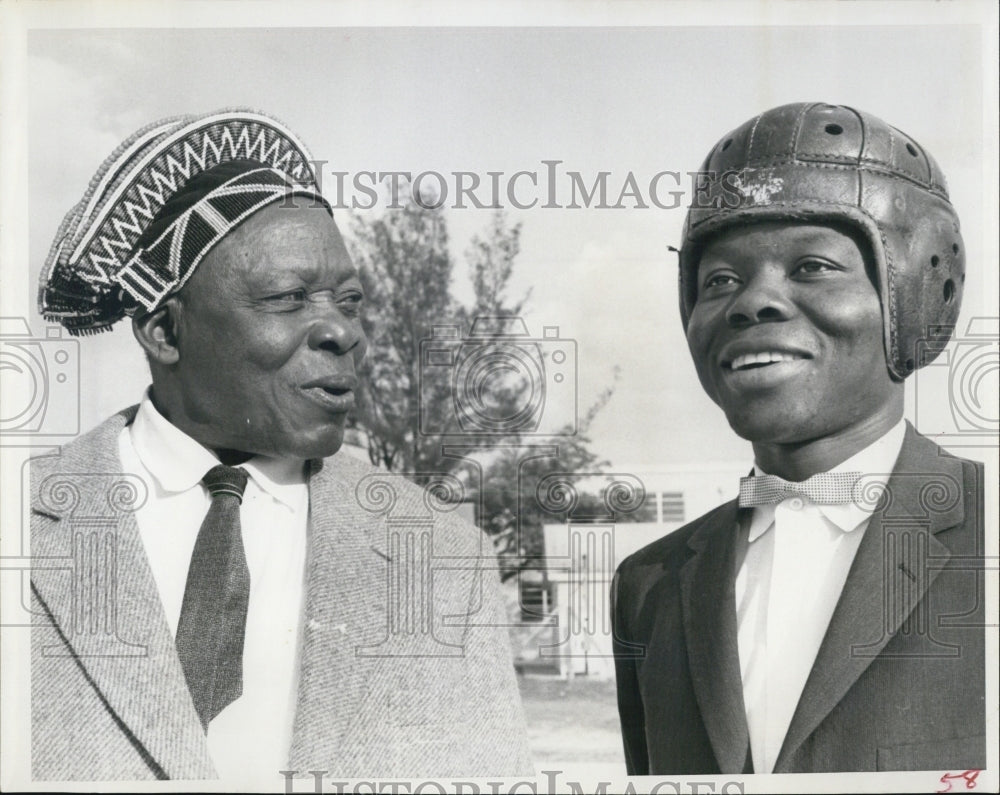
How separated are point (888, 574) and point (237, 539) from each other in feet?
8.22

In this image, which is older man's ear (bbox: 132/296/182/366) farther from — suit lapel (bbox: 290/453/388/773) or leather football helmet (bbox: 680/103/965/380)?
leather football helmet (bbox: 680/103/965/380)

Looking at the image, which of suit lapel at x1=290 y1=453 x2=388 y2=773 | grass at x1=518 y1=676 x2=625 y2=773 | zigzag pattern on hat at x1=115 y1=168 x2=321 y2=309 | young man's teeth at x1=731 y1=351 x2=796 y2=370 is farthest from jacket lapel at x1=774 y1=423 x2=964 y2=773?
zigzag pattern on hat at x1=115 y1=168 x2=321 y2=309

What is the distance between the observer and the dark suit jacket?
205 inches

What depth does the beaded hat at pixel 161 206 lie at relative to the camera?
5.27 metres

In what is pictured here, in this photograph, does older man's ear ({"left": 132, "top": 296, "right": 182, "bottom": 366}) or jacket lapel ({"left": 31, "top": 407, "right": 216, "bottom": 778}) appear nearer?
jacket lapel ({"left": 31, "top": 407, "right": 216, "bottom": 778})

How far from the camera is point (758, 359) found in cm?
529

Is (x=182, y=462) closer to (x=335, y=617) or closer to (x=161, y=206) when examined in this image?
(x=335, y=617)

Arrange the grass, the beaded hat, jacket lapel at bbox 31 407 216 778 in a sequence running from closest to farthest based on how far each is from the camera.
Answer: jacket lapel at bbox 31 407 216 778 → the beaded hat → the grass

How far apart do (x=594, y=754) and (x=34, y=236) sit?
2998 mm

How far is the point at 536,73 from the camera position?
5.55 metres

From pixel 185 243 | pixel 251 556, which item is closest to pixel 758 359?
pixel 251 556

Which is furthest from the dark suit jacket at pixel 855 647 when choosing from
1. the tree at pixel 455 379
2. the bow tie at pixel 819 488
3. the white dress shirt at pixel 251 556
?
the white dress shirt at pixel 251 556

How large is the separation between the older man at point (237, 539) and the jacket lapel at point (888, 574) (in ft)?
3.88

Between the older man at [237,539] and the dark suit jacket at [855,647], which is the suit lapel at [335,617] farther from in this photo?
the dark suit jacket at [855,647]
